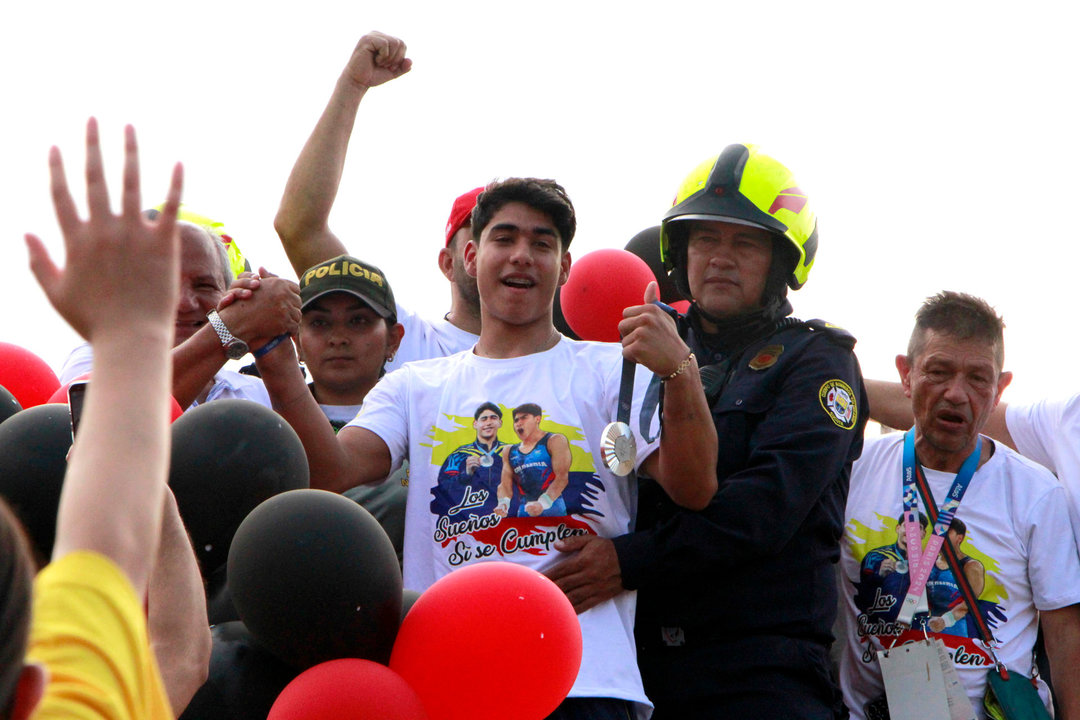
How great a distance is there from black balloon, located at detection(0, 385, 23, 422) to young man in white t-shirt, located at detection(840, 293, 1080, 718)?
8.82ft

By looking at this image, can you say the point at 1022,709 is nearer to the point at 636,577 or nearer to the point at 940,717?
the point at 940,717

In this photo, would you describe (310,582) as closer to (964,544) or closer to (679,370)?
(679,370)

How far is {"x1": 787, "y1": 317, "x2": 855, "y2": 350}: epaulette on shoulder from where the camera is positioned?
369cm

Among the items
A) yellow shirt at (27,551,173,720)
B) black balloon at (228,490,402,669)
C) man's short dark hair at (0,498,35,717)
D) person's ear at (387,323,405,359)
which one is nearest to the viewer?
man's short dark hair at (0,498,35,717)

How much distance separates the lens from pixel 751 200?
→ 3.99m

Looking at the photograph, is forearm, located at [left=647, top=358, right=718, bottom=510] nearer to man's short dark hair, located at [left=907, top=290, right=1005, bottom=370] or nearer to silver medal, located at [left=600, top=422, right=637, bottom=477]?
silver medal, located at [left=600, top=422, right=637, bottom=477]

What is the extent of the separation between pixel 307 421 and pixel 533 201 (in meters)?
1.07

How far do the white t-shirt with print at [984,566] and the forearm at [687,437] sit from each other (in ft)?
3.28

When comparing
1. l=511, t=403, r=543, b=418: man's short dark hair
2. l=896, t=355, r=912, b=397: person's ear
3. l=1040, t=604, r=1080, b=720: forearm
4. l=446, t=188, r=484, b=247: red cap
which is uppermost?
l=446, t=188, r=484, b=247: red cap

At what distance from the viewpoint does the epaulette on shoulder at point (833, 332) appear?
3.69 meters

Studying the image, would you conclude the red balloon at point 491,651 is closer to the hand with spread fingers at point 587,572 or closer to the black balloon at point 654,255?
the hand with spread fingers at point 587,572

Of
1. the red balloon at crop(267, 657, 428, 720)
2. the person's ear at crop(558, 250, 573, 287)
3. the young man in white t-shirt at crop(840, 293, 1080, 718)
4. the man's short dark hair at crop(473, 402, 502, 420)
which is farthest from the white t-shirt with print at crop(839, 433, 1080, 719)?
the red balloon at crop(267, 657, 428, 720)

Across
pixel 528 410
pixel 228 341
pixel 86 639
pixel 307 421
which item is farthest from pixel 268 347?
pixel 86 639

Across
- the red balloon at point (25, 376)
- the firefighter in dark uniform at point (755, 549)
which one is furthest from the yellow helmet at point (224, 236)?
A: the firefighter in dark uniform at point (755, 549)
